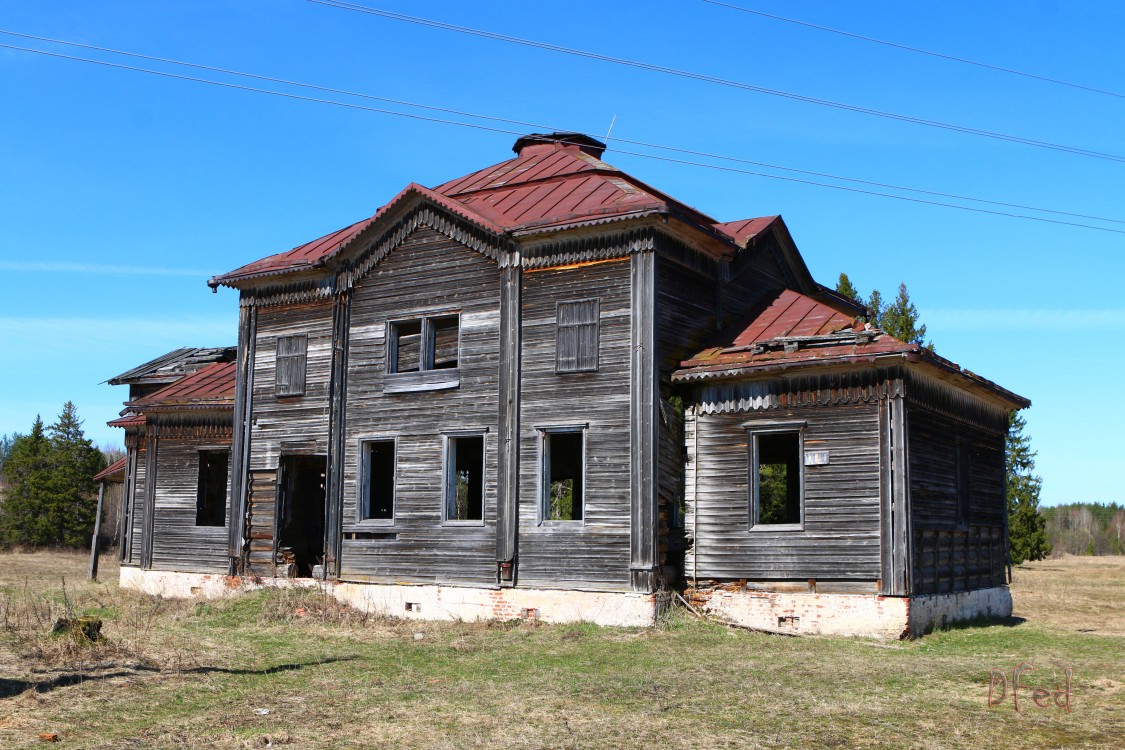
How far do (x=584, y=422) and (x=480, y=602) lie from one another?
3.80m

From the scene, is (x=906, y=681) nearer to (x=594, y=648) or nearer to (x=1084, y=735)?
(x=1084, y=735)

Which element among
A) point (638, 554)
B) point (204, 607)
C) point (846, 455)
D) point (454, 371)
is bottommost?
point (204, 607)

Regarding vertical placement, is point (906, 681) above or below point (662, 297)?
below

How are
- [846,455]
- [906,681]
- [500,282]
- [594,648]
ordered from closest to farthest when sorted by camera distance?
[906,681]
[594,648]
[846,455]
[500,282]

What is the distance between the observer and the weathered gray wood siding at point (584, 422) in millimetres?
17938

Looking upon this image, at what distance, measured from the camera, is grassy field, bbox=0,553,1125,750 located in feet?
30.6

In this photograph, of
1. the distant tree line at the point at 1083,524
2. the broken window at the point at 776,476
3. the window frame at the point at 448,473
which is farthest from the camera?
the distant tree line at the point at 1083,524

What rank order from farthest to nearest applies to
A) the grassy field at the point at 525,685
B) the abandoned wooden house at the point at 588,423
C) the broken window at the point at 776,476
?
the broken window at the point at 776,476 < the abandoned wooden house at the point at 588,423 < the grassy field at the point at 525,685

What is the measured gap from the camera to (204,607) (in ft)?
66.4

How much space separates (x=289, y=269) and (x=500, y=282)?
516 cm

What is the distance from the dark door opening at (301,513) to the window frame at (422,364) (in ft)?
8.73

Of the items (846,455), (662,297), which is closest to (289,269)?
(662,297)

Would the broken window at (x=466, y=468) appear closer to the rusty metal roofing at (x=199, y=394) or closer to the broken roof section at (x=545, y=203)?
the broken roof section at (x=545, y=203)

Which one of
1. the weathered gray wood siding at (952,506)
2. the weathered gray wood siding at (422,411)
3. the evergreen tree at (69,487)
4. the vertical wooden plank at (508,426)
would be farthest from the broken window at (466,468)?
the evergreen tree at (69,487)
